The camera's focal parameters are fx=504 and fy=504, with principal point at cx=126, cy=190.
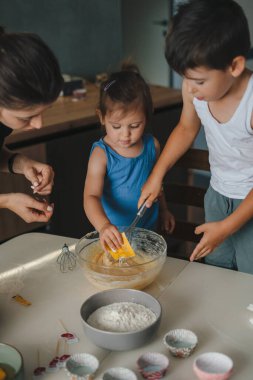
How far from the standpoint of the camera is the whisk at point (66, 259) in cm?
147

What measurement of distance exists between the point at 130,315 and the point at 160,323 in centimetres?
8

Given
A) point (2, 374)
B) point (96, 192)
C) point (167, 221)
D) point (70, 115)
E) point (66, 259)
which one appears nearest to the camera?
point (2, 374)

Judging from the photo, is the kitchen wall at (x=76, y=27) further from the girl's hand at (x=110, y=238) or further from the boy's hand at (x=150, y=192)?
the girl's hand at (x=110, y=238)

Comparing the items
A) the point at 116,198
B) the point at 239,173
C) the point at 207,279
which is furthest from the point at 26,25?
the point at 207,279

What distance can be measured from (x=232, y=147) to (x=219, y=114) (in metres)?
0.11

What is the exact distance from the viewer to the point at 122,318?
3.72ft

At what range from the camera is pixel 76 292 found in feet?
4.38

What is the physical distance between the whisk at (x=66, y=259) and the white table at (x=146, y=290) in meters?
0.02

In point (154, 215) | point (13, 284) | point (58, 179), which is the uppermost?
point (13, 284)

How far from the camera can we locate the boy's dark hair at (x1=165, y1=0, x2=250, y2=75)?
124 centimetres

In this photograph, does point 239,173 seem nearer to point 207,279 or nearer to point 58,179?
point 207,279

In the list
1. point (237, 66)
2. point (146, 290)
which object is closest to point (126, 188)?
point (146, 290)

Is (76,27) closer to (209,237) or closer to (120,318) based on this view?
(209,237)

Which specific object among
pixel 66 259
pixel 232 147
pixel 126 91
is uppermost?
pixel 126 91
